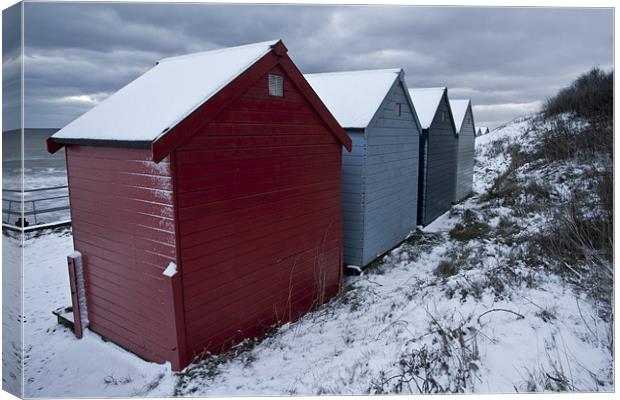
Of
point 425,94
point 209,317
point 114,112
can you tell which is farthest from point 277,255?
point 425,94

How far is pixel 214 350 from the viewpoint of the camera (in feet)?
17.1

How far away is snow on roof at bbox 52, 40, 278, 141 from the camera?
4605 millimetres

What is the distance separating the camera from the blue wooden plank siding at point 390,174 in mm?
8609

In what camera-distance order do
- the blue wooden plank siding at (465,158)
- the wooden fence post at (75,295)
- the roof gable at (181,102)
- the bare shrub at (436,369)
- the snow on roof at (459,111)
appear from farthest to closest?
1. the blue wooden plank siding at (465,158)
2. the snow on roof at (459,111)
3. the wooden fence post at (75,295)
4. the roof gable at (181,102)
5. the bare shrub at (436,369)

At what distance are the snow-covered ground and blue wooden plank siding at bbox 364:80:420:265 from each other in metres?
1.99

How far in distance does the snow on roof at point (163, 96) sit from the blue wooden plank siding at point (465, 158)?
39.2ft

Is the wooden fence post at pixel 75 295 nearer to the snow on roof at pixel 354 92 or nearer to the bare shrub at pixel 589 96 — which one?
the snow on roof at pixel 354 92

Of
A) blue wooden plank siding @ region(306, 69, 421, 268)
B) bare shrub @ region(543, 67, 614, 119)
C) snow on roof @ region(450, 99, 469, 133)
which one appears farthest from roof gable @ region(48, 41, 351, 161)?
snow on roof @ region(450, 99, 469, 133)

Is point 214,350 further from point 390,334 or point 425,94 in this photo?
point 425,94

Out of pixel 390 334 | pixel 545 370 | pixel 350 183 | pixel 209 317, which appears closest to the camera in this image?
pixel 545 370

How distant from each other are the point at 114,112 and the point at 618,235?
5929 millimetres

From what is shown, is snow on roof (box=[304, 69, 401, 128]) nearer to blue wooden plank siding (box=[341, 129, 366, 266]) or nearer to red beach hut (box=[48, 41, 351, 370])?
blue wooden plank siding (box=[341, 129, 366, 266])

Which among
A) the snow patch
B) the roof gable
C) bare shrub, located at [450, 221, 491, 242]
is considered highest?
the roof gable

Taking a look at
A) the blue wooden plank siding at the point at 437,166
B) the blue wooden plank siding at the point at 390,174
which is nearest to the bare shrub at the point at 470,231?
the blue wooden plank siding at the point at 437,166
